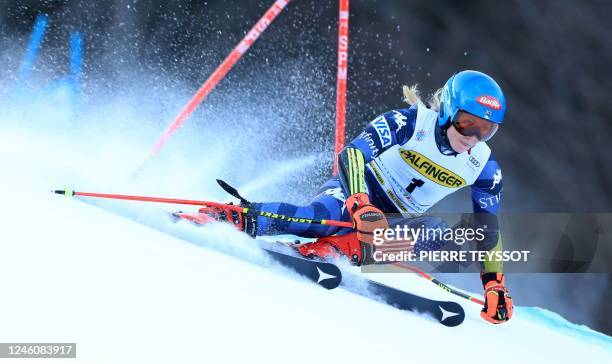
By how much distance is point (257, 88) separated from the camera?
18.1 feet

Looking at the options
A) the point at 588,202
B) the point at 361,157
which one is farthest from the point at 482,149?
the point at 588,202

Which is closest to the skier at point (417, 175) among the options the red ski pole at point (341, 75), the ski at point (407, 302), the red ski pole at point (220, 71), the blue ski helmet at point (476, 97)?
the blue ski helmet at point (476, 97)

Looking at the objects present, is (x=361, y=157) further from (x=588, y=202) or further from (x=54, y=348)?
(x=588, y=202)

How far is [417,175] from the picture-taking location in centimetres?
308

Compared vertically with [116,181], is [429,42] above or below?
above

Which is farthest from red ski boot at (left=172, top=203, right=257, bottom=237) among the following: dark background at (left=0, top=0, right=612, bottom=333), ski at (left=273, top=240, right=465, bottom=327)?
dark background at (left=0, top=0, right=612, bottom=333)

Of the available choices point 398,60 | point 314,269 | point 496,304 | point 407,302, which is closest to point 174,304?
point 314,269

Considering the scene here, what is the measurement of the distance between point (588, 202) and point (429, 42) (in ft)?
5.46

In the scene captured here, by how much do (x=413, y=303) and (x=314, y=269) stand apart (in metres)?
0.44

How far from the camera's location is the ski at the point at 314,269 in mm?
2617

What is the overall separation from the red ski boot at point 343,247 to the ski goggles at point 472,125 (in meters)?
0.63

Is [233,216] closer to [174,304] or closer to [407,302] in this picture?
[407,302]

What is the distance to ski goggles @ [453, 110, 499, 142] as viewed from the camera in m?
2.72

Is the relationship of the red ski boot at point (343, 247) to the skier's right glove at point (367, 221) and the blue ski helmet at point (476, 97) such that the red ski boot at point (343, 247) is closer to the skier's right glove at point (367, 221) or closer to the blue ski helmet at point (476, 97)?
the skier's right glove at point (367, 221)
